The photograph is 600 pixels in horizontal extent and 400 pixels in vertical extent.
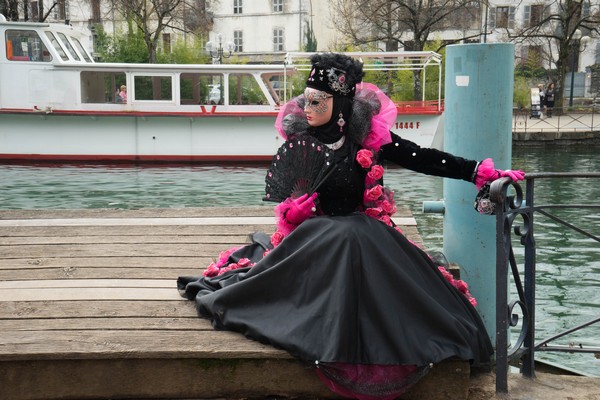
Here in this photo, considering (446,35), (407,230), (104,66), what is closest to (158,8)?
(104,66)

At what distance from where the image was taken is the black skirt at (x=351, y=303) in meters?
2.81

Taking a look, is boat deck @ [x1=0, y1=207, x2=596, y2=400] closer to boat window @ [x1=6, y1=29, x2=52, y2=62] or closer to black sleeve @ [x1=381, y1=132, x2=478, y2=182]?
black sleeve @ [x1=381, y1=132, x2=478, y2=182]

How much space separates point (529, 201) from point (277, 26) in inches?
1687

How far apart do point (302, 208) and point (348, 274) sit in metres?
0.51

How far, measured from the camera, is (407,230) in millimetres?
4855

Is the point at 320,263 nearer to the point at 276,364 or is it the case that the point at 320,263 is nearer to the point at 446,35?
the point at 276,364

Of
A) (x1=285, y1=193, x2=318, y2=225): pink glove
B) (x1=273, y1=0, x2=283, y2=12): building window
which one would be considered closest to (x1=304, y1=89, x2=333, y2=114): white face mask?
(x1=285, y1=193, x2=318, y2=225): pink glove

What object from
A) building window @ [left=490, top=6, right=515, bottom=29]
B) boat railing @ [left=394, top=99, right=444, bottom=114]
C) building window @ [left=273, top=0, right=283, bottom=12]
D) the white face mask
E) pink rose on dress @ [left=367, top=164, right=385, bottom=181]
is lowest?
boat railing @ [left=394, top=99, right=444, bottom=114]

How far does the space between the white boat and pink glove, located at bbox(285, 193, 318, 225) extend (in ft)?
47.8

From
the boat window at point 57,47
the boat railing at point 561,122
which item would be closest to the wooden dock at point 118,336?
the boat window at point 57,47

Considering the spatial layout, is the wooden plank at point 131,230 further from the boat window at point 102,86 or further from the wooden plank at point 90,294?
the boat window at point 102,86

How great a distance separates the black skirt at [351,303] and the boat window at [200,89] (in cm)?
1533

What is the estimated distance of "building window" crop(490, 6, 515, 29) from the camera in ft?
129

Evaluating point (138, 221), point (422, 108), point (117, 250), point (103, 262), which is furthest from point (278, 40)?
point (103, 262)
